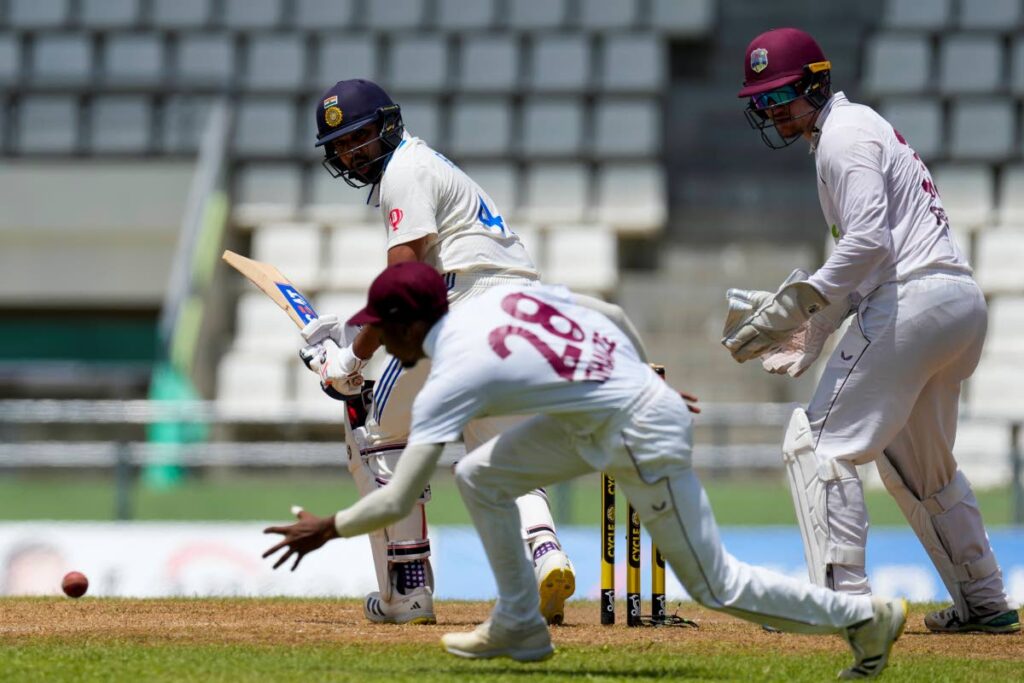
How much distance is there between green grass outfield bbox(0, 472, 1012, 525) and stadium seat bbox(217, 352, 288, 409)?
3.43 meters

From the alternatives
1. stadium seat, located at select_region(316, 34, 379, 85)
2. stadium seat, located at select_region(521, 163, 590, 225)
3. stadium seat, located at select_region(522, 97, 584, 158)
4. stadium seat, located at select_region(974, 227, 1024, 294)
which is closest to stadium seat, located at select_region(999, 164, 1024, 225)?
stadium seat, located at select_region(974, 227, 1024, 294)

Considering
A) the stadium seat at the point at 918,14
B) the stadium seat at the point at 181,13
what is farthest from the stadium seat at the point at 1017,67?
the stadium seat at the point at 181,13

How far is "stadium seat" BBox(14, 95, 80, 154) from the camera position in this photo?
21703 millimetres

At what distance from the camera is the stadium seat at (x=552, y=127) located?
70.5 ft

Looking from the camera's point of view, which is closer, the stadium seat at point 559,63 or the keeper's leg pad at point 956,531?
the keeper's leg pad at point 956,531

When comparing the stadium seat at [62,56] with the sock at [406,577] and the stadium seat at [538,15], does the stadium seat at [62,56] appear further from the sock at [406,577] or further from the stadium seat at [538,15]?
the sock at [406,577]

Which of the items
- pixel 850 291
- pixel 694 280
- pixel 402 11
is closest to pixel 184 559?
pixel 850 291

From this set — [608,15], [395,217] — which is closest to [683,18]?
[608,15]

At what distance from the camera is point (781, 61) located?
696 centimetres

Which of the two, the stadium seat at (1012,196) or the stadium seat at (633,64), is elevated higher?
the stadium seat at (633,64)

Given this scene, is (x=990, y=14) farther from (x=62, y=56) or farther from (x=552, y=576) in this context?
(x=552, y=576)

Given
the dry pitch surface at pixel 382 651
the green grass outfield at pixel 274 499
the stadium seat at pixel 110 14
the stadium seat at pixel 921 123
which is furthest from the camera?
the stadium seat at pixel 110 14

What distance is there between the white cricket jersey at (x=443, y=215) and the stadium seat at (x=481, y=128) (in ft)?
46.8

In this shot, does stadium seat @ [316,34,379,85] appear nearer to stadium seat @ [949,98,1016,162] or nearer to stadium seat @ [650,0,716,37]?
stadium seat @ [650,0,716,37]
